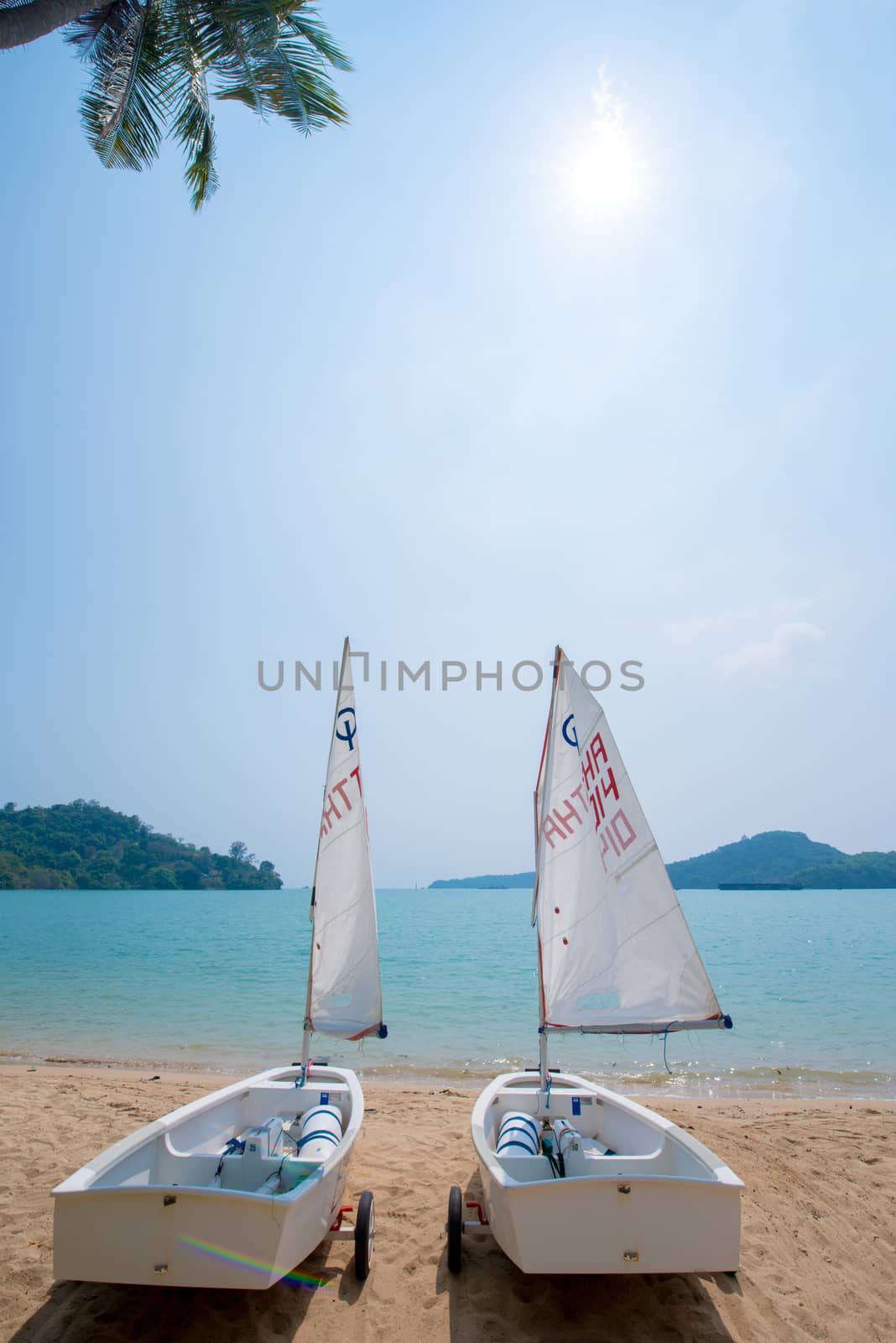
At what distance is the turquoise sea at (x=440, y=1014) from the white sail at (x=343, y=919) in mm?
5529

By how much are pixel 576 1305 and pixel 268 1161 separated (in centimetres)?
209

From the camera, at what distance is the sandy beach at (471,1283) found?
382 centimetres

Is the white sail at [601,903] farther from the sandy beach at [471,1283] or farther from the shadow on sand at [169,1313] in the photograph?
the shadow on sand at [169,1313]

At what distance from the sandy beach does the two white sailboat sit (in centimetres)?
32

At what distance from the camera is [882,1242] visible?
16.1ft

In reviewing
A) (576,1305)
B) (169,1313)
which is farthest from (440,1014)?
(169,1313)

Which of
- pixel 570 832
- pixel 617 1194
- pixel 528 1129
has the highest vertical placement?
pixel 570 832

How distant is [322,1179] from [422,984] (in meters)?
17.6

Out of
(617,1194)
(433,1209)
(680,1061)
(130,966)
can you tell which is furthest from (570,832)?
(130,966)

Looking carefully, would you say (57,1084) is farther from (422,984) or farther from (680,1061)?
(422,984)

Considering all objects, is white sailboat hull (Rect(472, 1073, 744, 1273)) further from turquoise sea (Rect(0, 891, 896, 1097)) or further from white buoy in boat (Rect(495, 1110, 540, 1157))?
turquoise sea (Rect(0, 891, 896, 1097))

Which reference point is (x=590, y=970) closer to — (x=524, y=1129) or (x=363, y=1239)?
(x=524, y=1129)

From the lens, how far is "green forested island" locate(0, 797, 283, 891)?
282ft

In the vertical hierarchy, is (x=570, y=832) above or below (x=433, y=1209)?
above
